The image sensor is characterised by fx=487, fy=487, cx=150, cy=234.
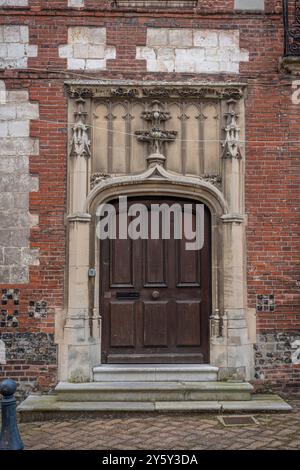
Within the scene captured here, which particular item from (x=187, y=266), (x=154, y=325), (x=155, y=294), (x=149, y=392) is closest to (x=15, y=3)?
(x=187, y=266)

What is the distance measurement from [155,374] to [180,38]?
5168 mm

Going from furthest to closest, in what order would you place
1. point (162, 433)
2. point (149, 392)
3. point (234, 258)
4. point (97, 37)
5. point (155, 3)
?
point (155, 3), point (97, 37), point (234, 258), point (149, 392), point (162, 433)

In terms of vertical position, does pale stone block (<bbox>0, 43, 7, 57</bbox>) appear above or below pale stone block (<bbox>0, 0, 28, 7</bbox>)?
below

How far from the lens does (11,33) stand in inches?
298

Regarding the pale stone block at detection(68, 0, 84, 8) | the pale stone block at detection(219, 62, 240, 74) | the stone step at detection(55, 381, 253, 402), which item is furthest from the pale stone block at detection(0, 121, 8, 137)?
the stone step at detection(55, 381, 253, 402)

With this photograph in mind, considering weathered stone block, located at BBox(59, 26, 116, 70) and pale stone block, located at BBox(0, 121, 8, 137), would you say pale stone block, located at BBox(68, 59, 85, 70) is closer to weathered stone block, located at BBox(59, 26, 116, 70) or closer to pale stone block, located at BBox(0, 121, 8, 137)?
weathered stone block, located at BBox(59, 26, 116, 70)

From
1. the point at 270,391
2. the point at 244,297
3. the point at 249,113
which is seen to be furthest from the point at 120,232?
the point at 270,391

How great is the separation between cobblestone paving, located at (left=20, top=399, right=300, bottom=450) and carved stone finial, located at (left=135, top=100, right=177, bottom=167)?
371 centimetres

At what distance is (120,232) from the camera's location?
298 inches

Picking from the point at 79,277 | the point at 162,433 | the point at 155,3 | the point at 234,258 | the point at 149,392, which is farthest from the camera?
the point at 155,3

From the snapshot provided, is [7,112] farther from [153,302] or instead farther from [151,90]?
[153,302]

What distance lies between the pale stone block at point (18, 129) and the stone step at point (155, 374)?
12.2 ft

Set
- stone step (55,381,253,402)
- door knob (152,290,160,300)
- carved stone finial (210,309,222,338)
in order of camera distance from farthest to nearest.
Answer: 1. door knob (152,290,160,300)
2. carved stone finial (210,309,222,338)
3. stone step (55,381,253,402)

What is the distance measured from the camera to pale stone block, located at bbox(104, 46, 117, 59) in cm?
757
